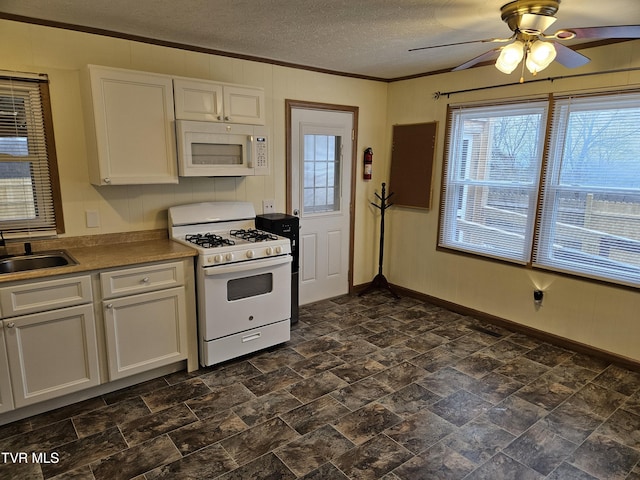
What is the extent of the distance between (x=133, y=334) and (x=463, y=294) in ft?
10.2

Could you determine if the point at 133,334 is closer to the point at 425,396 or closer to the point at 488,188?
the point at 425,396

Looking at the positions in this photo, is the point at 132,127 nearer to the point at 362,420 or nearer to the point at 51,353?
the point at 51,353

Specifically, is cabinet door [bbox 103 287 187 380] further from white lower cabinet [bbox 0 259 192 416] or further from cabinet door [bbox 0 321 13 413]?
cabinet door [bbox 0 321 13 413]

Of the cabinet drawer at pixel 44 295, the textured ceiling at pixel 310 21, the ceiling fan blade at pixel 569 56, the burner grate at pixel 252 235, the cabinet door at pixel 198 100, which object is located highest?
the textured ceiling at pixel 310 21

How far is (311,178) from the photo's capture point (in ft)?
14.3

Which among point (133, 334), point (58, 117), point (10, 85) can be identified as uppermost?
point (10, 85)

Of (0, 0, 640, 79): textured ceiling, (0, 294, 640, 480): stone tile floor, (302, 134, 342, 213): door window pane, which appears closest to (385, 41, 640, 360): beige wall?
(0, 294, 640, 480): stone tile floor

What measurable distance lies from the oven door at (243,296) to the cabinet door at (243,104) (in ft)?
3.70

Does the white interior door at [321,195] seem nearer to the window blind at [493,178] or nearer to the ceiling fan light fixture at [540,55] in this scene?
the window blind at [493,178]

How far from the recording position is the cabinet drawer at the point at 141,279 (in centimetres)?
265

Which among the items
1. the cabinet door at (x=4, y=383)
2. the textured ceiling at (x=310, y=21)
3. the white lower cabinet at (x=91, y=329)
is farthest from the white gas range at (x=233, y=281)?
the textured ceiling at (x=310, y=21)

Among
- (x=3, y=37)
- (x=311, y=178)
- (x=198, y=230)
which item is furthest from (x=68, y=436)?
(x=311, y=178)

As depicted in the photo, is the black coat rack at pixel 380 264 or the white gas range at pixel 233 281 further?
the black coat rack at pixel 380 264

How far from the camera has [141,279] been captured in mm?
2768
